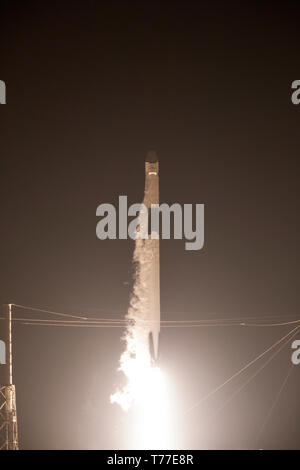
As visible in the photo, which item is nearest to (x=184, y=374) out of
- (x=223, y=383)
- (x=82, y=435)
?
(x=223, y=383)

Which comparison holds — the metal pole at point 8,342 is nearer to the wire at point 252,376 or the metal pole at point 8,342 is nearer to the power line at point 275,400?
the wire at point 252,376

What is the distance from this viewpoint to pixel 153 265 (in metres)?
37.7

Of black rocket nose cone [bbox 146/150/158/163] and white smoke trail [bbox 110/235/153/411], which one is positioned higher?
black rocket nose cone [bbox 146/150/158/163]

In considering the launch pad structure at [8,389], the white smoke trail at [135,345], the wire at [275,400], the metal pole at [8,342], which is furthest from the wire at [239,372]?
the metal pole at [8,342]

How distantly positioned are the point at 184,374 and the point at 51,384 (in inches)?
274

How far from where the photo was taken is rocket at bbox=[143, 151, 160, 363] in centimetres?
3678

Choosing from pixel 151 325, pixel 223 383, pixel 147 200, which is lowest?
pixel 223 383

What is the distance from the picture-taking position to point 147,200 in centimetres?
3700

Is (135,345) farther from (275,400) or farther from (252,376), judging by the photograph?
(275,400)

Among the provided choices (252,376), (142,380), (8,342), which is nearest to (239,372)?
(252,376)

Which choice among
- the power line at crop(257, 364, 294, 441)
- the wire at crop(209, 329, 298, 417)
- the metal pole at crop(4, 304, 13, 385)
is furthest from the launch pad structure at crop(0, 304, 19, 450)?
the power line at crop(257, 364, 294, 441)

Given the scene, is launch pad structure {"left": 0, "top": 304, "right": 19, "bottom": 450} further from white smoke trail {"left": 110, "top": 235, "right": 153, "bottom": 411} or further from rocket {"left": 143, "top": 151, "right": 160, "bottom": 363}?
rocket {"left": 143, "top": 151, "right": 160, "bottom": 363}

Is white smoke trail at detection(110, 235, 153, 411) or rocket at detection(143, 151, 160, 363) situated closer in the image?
white smoke trail at detection(110, 235, 153, 411)
